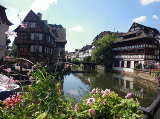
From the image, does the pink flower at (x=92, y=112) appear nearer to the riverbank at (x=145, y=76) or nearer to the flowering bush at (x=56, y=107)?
the flowering bush at (x=56, y=107)

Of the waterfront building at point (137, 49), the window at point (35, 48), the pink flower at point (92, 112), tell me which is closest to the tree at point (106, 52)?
the waterfront building at point (137, 49)

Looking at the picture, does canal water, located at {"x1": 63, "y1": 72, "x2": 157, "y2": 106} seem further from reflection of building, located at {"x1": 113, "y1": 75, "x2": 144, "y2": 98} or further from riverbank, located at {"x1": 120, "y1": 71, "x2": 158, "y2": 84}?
riverbank, located at {"x1": 120, "y1": 71, "x2": 158, "y2": 84}

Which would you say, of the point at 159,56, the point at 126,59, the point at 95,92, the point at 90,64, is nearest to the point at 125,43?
the point at 126,59

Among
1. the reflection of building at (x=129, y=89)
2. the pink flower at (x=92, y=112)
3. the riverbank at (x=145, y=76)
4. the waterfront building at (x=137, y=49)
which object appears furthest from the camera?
the waterfront building at (x=137, y=49)

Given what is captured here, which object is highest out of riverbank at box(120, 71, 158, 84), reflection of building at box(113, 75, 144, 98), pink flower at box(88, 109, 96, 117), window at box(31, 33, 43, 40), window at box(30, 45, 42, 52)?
window at box(31, 33, 43, 40)

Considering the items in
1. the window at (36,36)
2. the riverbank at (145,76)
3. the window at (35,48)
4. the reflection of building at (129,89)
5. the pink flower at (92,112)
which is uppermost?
the window at (36,36)

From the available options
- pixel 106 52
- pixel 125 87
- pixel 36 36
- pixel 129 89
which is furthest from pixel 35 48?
pixel 129 89

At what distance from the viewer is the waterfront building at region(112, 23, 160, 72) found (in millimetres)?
55062

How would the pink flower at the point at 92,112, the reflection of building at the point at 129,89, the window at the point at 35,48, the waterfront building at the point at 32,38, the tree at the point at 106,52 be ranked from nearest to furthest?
the pink flower at the point at 92,112 < the reflection of building at the point at 129,89 < the waterfront building at the point at 32,38 < the window at the point at 35,48 < the tree at the point at 106,52

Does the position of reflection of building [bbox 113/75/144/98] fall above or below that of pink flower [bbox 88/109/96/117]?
below

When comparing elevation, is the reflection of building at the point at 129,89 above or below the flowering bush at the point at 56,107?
below

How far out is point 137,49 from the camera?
A: 5809 centimetres

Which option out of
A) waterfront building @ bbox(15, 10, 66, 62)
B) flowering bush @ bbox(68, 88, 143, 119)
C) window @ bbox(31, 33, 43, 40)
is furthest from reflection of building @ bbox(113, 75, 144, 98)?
flowering bush @ bbox(68, 88, 143, 119)

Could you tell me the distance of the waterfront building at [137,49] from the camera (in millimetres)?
55062
